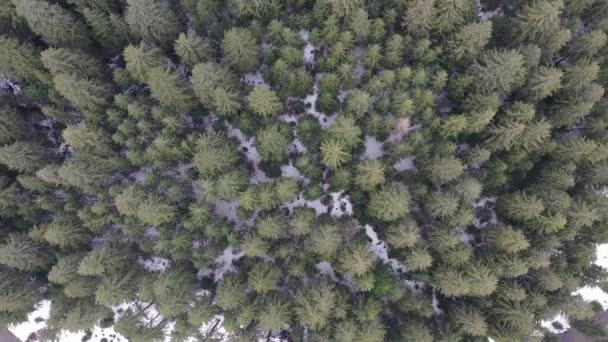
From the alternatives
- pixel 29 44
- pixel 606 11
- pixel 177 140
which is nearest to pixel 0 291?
pixel 177 140

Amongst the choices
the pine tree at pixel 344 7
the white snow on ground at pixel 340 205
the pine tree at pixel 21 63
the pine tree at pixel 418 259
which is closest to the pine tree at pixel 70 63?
the pine tree at pixel 21 63

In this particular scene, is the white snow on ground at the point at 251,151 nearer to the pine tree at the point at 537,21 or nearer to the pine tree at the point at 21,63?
the pine tree at the point at 21,63

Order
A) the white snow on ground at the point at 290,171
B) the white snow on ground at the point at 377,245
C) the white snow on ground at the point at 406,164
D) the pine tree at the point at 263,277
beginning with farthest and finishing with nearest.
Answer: the white snow on ground at the point at 290,171 < the white snow on ground at the point at 377,245 < the white snow on ground at the point at 406,164 < the pine tree at the point at 263,277

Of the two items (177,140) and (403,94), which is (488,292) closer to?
(403,94)

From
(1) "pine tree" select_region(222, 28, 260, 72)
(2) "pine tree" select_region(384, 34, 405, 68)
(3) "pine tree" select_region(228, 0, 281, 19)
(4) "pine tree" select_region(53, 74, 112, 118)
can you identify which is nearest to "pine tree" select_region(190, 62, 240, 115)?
(1) "pine tree" select_region(222, 28, 260, 72)

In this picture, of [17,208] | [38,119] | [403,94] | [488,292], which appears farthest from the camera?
[38,119]

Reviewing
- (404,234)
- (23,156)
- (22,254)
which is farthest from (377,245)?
(23,156)

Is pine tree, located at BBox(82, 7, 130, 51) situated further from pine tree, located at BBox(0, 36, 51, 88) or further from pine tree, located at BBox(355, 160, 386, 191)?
pine tree, located at BBox(355, 160, 386, 191)
